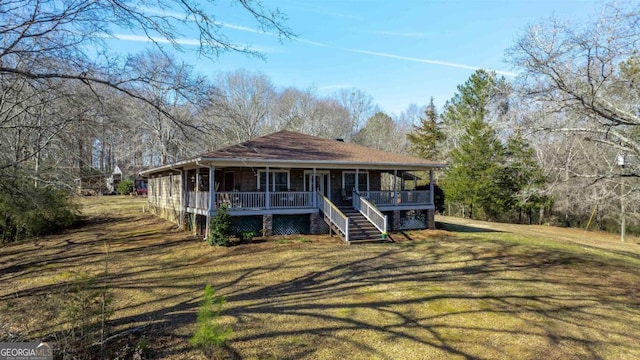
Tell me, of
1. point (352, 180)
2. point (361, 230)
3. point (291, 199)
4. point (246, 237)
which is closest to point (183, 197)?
point (246, 237)

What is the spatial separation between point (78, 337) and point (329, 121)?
39692 millimetres

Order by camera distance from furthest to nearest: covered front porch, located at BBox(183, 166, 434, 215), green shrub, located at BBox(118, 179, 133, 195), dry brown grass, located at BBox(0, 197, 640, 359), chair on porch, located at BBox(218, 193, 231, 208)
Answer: green shrub, located at BBox(118, 179, 133, 195)
covered front porch, located at BBox(183, 166, 434, 215)
chair on porch, located at BBox(218, 193, 231, 208)
dry brown grass, located at BBox(0, 197, 640, 359)

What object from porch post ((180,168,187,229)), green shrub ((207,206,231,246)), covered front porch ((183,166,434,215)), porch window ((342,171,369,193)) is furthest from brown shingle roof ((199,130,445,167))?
porch post ((180,168,187,229))

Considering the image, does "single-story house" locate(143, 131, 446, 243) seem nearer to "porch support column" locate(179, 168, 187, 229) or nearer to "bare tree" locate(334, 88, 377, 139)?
"porch support column" locate(179, 168, 187, 229)

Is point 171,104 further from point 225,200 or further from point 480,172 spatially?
point 480,172

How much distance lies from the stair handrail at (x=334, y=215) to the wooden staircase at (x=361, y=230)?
399mm

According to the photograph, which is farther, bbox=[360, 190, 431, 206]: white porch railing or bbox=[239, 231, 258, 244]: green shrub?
bbox=[360, 190, 431, 206]: white porch railing

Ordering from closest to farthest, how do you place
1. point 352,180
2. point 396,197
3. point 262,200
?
point 262,200, point 396,197, point 352,180

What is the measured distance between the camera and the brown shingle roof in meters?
14.1

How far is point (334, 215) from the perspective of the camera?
14766mm

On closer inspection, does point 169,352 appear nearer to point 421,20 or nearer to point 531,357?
point 531,357

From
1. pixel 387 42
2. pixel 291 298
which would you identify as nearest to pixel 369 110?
pixel 387 42

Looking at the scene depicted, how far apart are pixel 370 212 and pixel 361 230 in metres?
1.20

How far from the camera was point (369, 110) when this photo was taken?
170 feet
